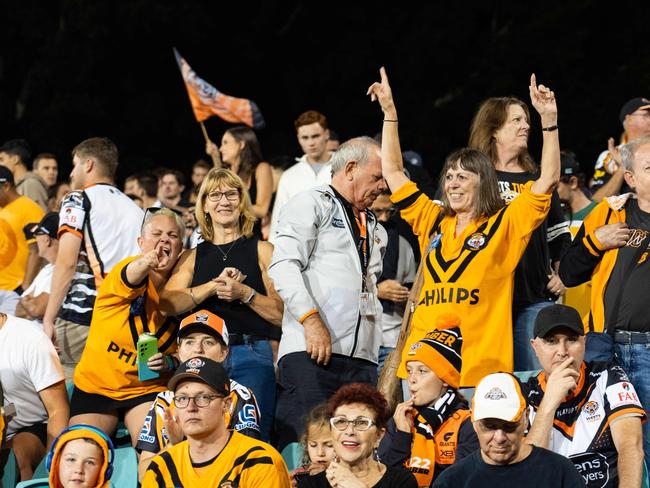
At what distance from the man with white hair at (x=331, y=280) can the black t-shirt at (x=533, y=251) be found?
745 mm

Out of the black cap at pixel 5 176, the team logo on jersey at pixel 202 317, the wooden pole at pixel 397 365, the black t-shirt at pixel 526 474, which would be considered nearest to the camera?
the black t-shirt at pixel 526 474

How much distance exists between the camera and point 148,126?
55.4 ft

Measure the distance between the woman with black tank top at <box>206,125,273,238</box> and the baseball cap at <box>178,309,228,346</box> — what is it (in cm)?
312

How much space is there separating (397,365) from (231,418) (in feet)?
3.17

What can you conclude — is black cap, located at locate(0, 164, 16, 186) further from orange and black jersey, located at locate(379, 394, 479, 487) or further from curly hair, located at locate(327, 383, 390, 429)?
orange and black jersey, located at locate(379, 394, 479, 487)

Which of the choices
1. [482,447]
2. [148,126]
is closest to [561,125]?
[148,126]

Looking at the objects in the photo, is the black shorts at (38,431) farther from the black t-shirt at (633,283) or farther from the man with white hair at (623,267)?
the black t-shirt at (633,283)

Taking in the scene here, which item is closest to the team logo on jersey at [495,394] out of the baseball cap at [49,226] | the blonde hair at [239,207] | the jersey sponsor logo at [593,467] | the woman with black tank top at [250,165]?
the jersey sponsor logo at [593,467]

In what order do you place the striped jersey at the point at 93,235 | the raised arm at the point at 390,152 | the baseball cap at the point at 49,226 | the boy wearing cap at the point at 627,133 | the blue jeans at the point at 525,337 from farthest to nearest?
the boy wearing cap at the point at 627,133 → the baseball cap at the point at 49,226 → the striped jersey at the point at 93,235 → the blue jeans at the point at 525,337 → the raised arm at the point at 390,152

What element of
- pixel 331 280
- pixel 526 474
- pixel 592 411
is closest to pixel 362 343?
pixel 331 280

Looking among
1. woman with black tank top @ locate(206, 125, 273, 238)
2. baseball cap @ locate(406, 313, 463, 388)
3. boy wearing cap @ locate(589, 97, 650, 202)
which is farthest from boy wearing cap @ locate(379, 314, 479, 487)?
woman with black tank top @ locate(206, 125, 273, 238)

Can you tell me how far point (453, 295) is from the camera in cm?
616

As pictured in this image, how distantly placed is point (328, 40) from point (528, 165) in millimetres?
11460

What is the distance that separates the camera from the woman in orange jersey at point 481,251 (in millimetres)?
6125
